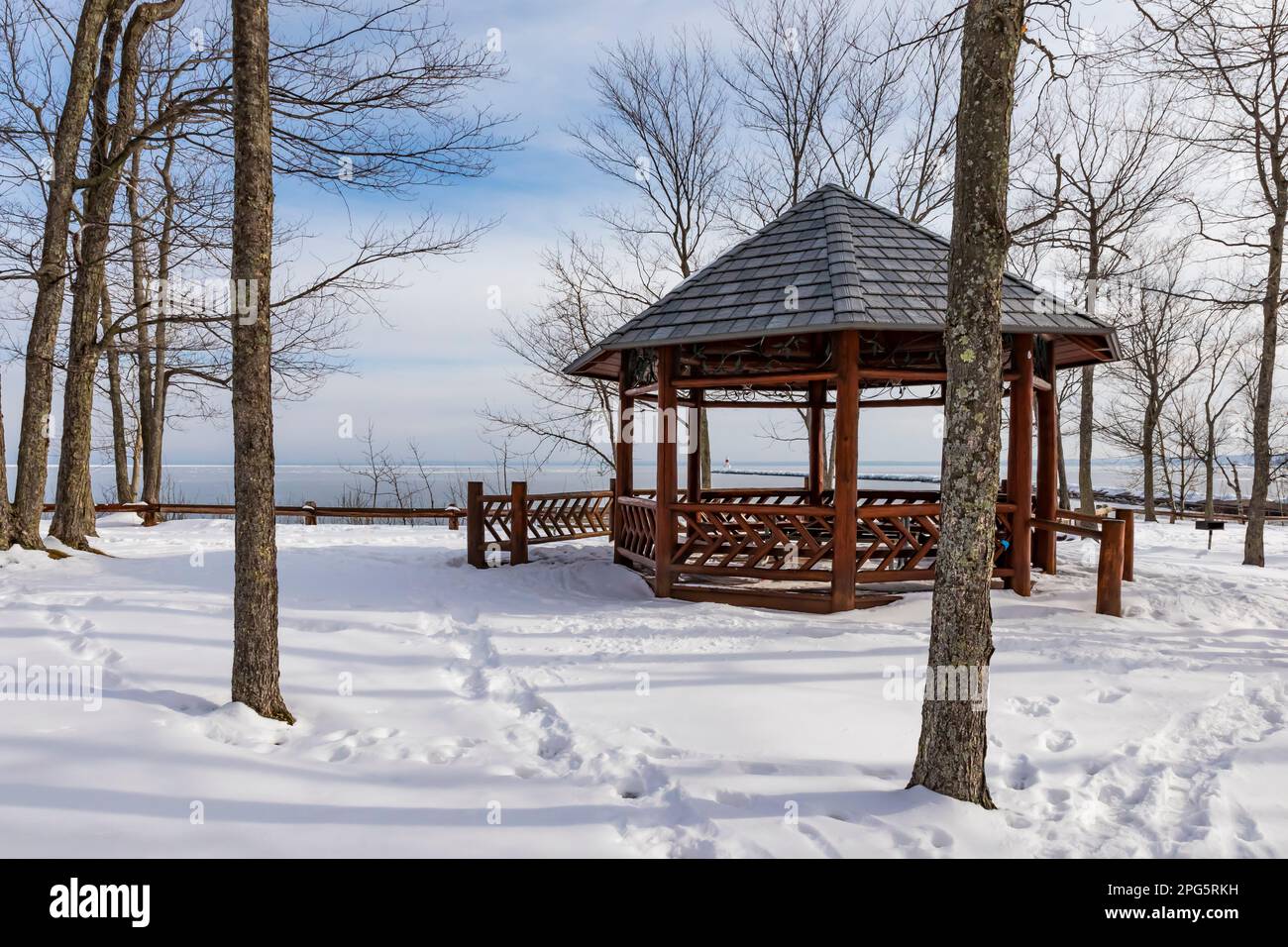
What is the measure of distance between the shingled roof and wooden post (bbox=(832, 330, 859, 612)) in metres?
0.48

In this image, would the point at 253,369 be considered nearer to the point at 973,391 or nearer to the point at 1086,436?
the point at 973,391

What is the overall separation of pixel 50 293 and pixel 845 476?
31.0 feet

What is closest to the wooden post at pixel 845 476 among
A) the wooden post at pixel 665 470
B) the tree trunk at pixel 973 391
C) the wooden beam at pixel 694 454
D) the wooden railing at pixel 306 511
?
the wooden post at pixel 665 470

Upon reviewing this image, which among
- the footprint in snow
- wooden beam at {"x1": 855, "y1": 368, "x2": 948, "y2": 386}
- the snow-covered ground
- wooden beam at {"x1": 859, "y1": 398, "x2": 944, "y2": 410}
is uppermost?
wooden beam at {"x1": 855, "y1": 368, "x2": 948, "y2": 386}

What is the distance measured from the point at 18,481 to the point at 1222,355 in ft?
105

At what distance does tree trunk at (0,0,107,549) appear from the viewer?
28.9 ft

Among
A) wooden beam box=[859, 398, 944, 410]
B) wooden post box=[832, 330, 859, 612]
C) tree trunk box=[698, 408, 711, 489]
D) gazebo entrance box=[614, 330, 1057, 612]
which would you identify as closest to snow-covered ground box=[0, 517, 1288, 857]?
wooden post box=[832, 330, 859, 612]

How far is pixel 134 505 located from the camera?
15633 mm

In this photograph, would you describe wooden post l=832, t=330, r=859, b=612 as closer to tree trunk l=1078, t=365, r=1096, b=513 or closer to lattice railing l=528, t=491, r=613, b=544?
lattice railing l=528, t=491, r=613, b=544

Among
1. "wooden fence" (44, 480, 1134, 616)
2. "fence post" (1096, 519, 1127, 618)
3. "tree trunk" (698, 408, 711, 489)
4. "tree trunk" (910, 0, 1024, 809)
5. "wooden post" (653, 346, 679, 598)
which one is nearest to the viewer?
"tree trunk" (910, 0, 1024, 809)

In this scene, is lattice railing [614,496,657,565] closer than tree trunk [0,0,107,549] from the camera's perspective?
No

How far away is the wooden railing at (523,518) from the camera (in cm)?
1067
